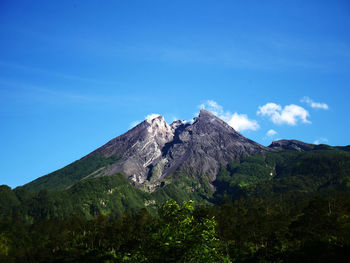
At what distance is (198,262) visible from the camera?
26078 millimetres

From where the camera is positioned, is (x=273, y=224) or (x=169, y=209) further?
(x=273, y=224)

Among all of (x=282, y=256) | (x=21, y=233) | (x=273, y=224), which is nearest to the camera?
(x=282, y=256)

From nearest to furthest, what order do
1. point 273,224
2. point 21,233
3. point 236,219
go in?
1. point 273,224
2. point 236,219
3. point 21,233

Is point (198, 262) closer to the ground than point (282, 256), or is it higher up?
higher up

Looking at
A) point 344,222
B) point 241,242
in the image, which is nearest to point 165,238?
point 344,222

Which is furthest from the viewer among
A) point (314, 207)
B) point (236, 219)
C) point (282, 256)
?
point (236, 219)

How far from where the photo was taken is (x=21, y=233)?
14325cm

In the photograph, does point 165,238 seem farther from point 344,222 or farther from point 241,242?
point 241,242

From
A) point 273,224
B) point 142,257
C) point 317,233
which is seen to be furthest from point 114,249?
point 142,257

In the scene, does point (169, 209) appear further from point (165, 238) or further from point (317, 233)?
point (317, 233)

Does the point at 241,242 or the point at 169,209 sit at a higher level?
the point at 169,209

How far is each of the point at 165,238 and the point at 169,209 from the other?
270cm

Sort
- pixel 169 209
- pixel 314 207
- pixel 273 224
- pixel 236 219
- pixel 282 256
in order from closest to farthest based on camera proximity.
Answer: pixel 169 209 < pixel 282 256 < pixel 314 207 < pixel 273 224 < pixel 236 219

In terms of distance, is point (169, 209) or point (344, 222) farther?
point (344, 222)
